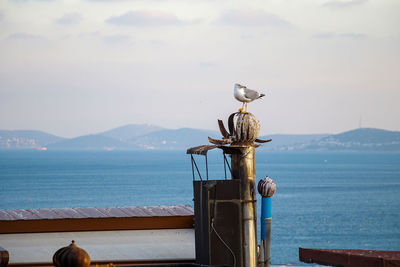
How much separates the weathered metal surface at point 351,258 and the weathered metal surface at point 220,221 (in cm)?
291

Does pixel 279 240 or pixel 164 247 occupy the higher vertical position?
pixel 164 247

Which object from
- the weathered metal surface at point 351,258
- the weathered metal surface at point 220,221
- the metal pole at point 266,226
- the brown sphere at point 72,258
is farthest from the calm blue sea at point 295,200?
the brown sphere at point 72,258

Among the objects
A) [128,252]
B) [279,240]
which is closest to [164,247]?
[128,252]

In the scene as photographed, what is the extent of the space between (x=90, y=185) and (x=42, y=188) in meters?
13.0

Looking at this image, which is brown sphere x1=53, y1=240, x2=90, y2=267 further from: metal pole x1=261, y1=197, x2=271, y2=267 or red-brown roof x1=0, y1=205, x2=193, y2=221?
metal pole x1=261, y1=197, x2=271, y2=267

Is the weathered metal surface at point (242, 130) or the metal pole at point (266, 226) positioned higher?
the weathered metal surface at point (242, 130)

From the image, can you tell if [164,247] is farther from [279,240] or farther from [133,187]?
[133,187]

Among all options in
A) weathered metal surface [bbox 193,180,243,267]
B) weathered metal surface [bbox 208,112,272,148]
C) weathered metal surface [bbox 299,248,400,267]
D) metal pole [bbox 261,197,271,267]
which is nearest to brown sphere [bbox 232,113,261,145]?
weathered metal surface [bbox 208,112,272,148]

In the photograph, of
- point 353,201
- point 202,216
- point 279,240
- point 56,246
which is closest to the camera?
point 202,216

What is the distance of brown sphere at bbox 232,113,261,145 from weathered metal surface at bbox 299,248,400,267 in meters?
3.61

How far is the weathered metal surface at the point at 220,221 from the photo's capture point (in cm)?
1135

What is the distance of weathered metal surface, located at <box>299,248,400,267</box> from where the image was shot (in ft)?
41.9

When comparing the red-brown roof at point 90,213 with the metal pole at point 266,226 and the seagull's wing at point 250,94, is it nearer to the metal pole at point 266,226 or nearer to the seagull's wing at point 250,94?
the metal pole at point 266,226

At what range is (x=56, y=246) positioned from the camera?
502 inches
